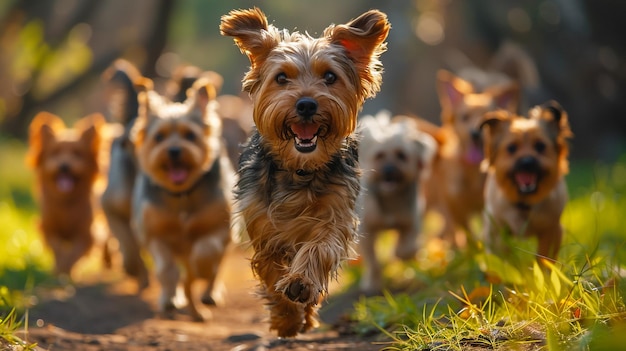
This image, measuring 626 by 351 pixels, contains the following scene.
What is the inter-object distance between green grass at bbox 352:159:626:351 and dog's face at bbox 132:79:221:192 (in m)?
1.87

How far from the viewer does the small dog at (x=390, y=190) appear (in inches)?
341

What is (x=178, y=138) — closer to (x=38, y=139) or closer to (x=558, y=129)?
(x=38, y=139)

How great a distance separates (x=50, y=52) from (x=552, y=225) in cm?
1199

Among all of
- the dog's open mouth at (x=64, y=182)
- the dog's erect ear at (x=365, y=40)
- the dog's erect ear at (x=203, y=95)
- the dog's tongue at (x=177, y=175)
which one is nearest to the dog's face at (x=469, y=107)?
the dog's erect ear at (x=203, y=95)

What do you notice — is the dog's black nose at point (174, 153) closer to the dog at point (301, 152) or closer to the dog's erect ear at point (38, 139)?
the dog at point (301, 152)

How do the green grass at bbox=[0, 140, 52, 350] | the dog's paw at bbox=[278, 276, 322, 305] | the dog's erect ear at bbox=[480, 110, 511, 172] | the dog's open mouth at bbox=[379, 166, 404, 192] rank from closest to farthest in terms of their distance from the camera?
the dog's paw at bbox=[278, 276, 322, 305] → the green grass at bbox=[0, 140, 52, 350] → the dog's erect ear at bbox=[480, 110, 511, 172] → the dog's open mouth at bbox=[379, 166, 404, 192]

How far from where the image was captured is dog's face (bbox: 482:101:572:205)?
680 cm

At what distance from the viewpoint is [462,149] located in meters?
9.57

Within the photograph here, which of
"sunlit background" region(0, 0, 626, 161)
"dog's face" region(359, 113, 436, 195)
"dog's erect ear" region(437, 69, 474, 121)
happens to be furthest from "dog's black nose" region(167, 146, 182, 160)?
"sunlit background" region(0, 0, 626, 161)

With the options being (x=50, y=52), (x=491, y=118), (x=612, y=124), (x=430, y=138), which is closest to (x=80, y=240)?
(x=430, y=138)

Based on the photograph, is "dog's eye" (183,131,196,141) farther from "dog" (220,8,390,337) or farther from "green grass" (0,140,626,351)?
"dog" (220,8,390,337)

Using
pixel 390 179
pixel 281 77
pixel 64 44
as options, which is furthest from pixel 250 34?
pixel 64 44

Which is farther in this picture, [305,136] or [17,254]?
[17,254]

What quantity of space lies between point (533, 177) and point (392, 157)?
2164 mm
